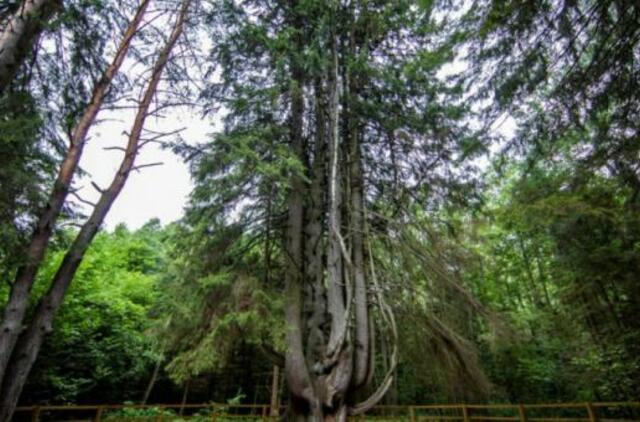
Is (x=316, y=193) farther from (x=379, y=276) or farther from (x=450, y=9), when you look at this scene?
(x=450, y=9)

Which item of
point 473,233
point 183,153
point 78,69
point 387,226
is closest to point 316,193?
point 387,226

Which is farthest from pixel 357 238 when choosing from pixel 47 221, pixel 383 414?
pixel 383 414

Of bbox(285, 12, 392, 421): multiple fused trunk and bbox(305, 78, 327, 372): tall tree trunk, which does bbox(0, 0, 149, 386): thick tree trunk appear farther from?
bbox(305, 78, 327, 372): tall tree trunk

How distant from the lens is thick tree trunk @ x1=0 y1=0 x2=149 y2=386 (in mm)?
2486

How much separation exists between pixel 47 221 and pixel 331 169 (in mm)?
3590

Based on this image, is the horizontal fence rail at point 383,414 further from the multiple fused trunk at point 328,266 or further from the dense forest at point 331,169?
the multiple fused trunk at point 328,266

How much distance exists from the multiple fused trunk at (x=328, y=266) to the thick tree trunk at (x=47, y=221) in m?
2.58

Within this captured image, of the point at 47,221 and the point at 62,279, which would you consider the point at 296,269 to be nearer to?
the point at 62,279

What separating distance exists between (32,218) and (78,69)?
2096mm

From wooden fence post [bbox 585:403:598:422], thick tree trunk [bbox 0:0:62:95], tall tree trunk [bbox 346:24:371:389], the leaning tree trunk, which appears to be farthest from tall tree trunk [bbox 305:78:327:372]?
wooden fence post [bbox 585:403:598:422]

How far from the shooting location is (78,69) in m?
4.18

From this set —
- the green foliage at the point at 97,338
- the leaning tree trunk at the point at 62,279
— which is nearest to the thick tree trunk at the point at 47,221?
the leaning tree trunk at the point at 62,279

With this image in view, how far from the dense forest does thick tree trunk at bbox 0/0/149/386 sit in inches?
0.8

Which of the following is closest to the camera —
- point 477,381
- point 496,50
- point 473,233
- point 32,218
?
point 32,218
